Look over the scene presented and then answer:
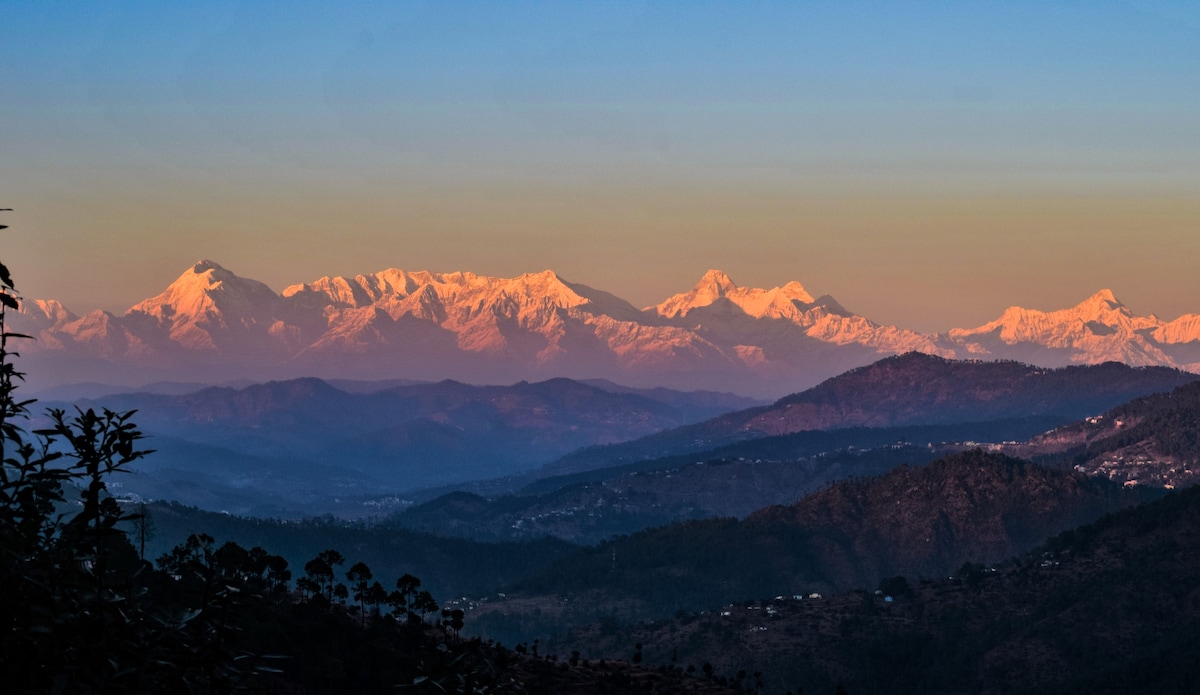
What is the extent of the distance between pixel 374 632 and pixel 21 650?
393ft

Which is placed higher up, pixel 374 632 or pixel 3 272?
pixel 3 272

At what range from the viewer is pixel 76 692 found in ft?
89.4

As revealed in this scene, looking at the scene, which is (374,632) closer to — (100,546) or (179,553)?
(179,553)

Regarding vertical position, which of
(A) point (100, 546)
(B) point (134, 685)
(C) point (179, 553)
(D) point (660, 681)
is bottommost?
(D) point (660, 681)

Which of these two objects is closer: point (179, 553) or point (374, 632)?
point (374, 632)

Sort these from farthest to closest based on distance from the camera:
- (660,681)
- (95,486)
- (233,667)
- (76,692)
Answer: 1. (660,681)
2. (95,486)
3. (233,667)
4. (76,692)

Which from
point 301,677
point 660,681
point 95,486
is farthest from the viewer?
point 660,681

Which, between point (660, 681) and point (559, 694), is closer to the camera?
point (559, 694)

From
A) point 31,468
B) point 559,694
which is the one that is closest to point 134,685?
point 31,468

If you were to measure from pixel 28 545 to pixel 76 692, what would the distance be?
370 centimetres

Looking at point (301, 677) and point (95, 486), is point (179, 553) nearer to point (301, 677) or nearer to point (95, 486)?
point (301, 677)

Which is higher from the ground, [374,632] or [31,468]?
[31,468]

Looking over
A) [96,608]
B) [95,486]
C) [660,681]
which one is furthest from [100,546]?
[660,681]

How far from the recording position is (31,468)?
31.1 metres
